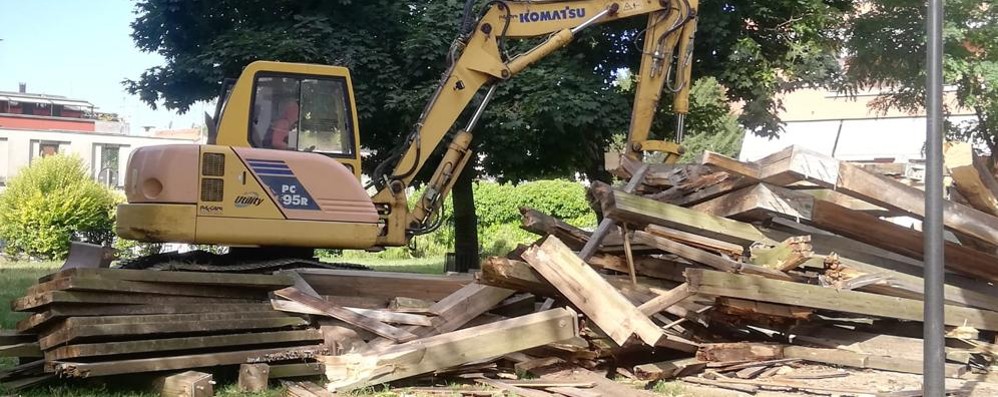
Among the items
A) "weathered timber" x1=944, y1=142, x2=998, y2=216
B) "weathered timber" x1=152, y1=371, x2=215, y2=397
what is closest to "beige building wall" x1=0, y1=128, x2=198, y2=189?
"weathered timber" x1=152, y1=371, x2=215, y2=397

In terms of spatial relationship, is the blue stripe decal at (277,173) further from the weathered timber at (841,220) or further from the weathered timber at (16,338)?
the weathered timber at (841,220)

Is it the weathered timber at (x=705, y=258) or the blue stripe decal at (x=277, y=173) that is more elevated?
the blue stripe decal at (x=277, y=173)

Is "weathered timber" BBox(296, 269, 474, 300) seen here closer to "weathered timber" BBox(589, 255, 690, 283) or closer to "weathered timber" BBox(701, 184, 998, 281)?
"weathered timber" BBox(589, 255, 690, 283)

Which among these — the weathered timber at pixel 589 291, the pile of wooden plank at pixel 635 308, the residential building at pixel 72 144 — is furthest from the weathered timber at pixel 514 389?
the residential building at pixel 72 144

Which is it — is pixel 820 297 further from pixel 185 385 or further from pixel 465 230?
pixel 465 230

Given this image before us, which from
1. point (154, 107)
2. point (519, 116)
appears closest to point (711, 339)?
point (519, 116)

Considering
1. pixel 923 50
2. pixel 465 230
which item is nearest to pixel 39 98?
pixel 465 230

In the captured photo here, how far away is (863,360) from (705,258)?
5.43ft

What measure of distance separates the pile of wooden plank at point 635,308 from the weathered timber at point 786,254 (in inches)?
0.6

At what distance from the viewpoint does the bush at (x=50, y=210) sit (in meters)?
26.9

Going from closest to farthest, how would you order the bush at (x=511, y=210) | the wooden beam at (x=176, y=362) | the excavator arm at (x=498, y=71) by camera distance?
the wooden beam at (x=176, y=362), the excavator arm at (x=498, y=71), the bush at (x=511, y=210)

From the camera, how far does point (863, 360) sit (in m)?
8.08

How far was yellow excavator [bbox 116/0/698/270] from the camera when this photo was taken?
28.2ft

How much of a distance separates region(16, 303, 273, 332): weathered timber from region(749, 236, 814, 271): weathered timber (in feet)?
13.7
